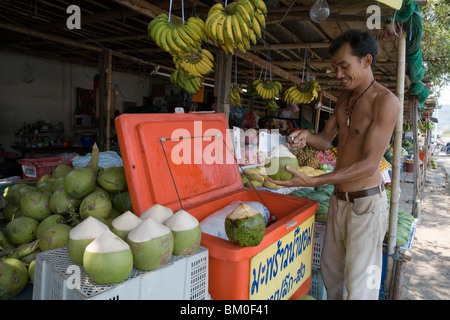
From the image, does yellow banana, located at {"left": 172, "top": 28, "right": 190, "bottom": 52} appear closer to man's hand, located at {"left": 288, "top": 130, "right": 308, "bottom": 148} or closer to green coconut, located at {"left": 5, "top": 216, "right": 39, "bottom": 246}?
man's hand, located at {"left": 288, "top": 130, "right": 308, "bottom": 148}

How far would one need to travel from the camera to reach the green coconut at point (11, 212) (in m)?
2.03

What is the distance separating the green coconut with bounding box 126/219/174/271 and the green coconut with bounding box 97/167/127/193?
0.76 metres

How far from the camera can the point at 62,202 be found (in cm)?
181

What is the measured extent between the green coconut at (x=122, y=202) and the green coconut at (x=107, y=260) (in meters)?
0.83

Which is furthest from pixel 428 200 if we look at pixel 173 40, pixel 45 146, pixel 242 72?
pixel 45 146

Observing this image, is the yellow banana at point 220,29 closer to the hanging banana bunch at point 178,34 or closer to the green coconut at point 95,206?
the hanging banana bunch at point 178,34

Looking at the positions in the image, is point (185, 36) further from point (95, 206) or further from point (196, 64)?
point (95, 206)

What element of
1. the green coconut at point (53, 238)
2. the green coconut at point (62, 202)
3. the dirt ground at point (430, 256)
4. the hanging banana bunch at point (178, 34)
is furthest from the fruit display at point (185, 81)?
the dirt ground at point (430, 256)

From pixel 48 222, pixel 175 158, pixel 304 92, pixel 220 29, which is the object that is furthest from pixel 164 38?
pixel 304 92

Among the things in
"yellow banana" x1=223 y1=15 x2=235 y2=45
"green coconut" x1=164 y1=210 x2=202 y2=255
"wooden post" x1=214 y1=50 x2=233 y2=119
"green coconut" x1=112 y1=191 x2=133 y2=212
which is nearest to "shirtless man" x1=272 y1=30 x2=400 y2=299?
"green coconut" x1=164 y1=210 x2=202 y2=255

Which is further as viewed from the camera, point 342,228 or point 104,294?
point 342,228
